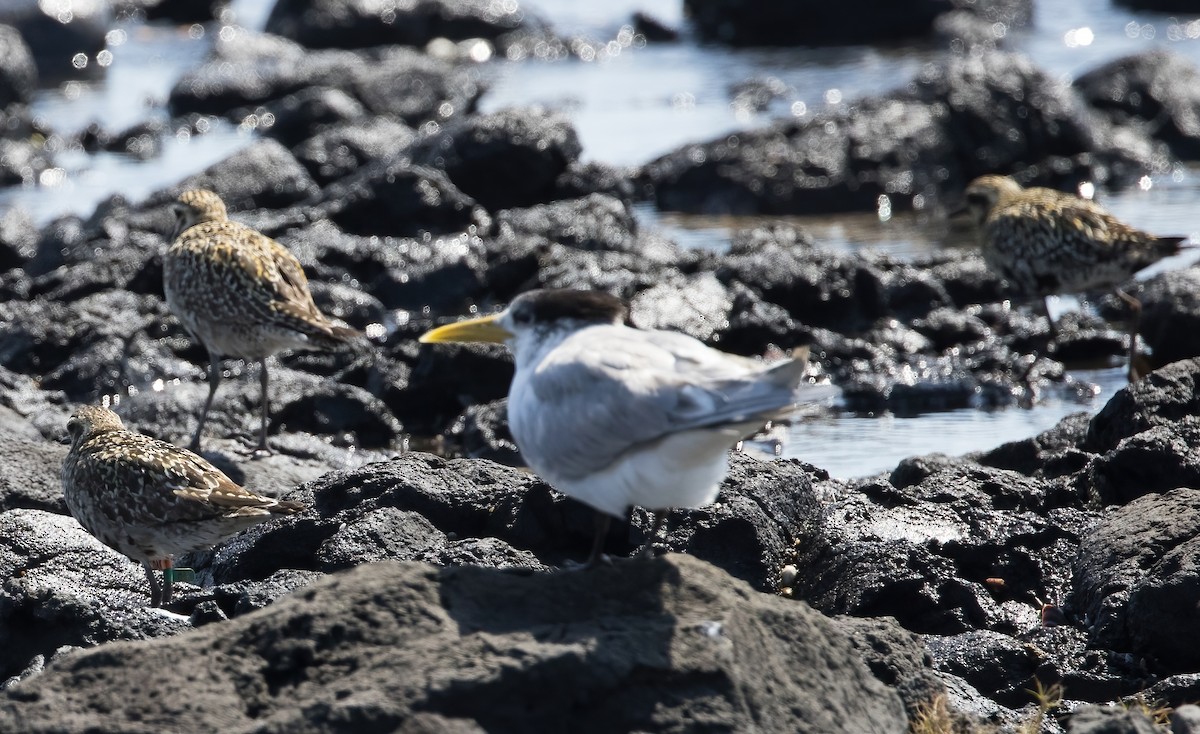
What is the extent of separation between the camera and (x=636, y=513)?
306 inches

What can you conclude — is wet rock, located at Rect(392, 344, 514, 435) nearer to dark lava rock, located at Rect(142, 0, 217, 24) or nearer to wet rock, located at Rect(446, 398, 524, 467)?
wet rock, located at Rect(446, 398, 524, 467)

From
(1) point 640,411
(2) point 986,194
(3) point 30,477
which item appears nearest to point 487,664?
(1) point 640,411

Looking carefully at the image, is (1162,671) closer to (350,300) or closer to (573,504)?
(573,504)

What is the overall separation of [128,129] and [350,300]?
42.2 ft

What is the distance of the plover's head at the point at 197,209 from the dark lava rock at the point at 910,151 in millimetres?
8653

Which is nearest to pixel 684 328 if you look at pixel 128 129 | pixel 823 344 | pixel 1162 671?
pixel 823 344

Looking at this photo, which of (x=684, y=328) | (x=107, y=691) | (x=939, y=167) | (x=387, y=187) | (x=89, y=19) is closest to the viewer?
(x=107, y=691)

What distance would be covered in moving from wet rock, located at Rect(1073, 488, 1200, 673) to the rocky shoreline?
0.02 m

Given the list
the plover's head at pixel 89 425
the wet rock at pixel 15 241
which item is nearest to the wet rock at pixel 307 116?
the wet rock at pixel 15 241

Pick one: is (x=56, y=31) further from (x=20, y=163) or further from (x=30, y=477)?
(x=30, y=477)

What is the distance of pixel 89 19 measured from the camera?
3534 centimetres

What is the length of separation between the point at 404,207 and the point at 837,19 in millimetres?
19116

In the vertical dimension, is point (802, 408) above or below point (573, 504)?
above

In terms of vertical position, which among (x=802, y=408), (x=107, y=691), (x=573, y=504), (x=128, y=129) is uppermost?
(x=802, y=408)
